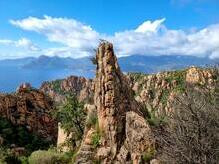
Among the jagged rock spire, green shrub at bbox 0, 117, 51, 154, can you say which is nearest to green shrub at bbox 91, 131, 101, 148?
the jagged rock spire

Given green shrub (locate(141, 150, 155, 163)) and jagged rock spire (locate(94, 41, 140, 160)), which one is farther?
jagged rock spire (locate(94, 41, 140, 160))

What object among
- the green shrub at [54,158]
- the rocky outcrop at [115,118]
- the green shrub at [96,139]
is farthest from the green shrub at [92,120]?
the green shrub at [54,158]

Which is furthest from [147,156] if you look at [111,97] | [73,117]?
[73,117]

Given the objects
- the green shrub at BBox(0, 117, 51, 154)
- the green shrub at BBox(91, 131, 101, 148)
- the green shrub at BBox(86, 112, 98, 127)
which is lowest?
the green shrub at BBox(0, 117, 51, 154)

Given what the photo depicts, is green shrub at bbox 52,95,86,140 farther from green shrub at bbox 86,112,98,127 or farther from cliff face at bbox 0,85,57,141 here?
cliff face at bbox 0,85,57,141

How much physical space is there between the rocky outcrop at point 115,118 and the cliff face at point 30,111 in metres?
68.7

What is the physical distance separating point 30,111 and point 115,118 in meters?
79.3

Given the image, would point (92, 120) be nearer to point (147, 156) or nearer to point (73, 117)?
point (73, 117)

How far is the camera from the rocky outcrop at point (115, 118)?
179 feet

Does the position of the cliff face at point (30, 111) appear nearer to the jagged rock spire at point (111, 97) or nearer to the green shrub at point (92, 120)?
the green shrub at point (92, 120)

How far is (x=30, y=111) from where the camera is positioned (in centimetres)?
13575

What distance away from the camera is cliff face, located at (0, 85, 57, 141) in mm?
132000

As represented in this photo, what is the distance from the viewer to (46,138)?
128375 millimetres

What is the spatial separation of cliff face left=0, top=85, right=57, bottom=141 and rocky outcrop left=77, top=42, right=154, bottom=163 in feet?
225
